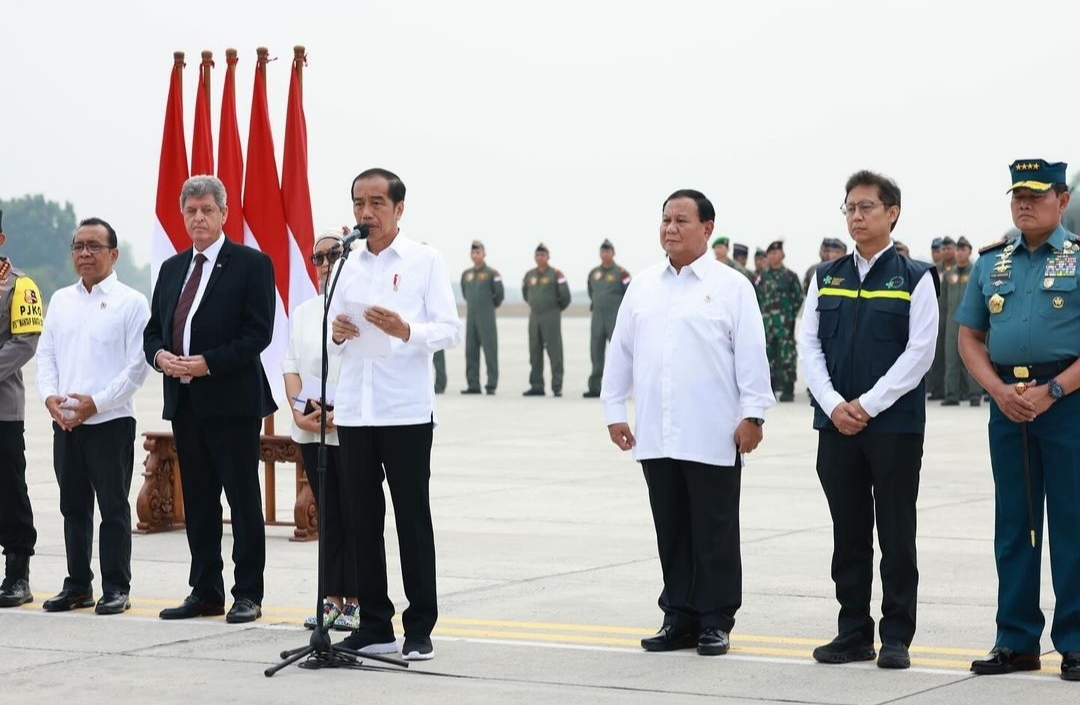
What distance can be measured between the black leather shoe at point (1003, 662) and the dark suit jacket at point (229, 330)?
3452mm

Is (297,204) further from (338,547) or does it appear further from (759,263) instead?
(759,263)

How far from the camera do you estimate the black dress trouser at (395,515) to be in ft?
23.2

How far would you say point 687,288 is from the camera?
7.28m

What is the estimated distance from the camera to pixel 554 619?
7848 mm

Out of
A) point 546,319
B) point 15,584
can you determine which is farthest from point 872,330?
point 546,319

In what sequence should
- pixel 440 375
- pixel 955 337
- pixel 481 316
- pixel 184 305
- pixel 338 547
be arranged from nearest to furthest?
pixel 338 547
pixel 184 305
pixel 955 337
pixel 481 316
pixel 440 375

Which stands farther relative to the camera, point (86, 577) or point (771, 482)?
point (771, 482)

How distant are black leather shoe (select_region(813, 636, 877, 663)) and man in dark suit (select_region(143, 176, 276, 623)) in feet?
8.71

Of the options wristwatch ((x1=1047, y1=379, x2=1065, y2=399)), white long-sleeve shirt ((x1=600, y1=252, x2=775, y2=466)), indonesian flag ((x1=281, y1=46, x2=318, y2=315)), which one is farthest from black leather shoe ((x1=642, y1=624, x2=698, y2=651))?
indonesian flag ((x1=281, y1=46, x2=318, y2=315))

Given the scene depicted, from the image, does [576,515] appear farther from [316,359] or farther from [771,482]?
[316,359]

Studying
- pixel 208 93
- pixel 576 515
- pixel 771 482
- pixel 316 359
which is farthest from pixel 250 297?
pixel 771 482

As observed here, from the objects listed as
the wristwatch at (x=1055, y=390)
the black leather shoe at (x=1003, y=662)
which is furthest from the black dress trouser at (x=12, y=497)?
the wristwatch at (x=1055, y=390)

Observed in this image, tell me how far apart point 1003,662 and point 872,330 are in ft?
4.59

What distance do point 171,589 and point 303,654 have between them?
7.22 feet
